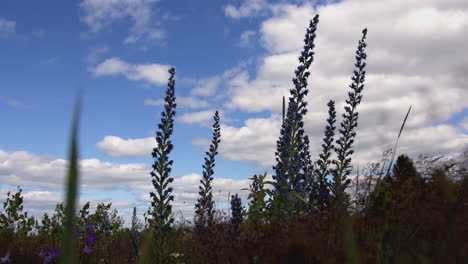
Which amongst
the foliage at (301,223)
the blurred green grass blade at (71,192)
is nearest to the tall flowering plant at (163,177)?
the foliage at (301,223)

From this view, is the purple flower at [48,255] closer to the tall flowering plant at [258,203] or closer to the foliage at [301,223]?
the foliage at [301,223]

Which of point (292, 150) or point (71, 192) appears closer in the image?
point (71, 192)

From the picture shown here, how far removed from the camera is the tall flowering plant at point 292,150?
7.02 metres

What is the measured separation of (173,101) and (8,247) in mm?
4134

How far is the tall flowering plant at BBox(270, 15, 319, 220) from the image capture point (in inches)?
277

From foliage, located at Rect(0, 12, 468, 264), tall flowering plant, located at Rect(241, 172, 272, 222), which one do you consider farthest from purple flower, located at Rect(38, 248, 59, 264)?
tall flowering plant, located at Rect(241, 172, 272, 222)

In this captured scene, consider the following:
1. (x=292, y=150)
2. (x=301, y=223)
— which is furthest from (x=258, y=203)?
(x=301, y=223)

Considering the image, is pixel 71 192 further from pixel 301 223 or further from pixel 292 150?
pixel 292 150

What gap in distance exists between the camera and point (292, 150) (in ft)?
26.6

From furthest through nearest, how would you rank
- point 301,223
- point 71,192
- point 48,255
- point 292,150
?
point 292,150
point 48,255
point 301,223
point 71,192

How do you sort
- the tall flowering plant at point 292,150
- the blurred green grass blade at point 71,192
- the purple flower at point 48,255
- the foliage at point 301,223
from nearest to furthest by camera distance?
the blurred green grass blade at point 71,192, the foliage at point 301,223, the purple flower at point 48,255, the tall flowering plant at point 292,150

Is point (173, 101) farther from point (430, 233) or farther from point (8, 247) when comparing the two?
point (430, 233)

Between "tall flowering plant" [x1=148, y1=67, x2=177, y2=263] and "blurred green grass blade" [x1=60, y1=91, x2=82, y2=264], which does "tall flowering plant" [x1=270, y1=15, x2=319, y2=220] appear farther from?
"blurred green grass blade" [x1=60, y1=91, x2=82, y2=264]

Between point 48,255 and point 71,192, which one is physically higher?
point 71,192
